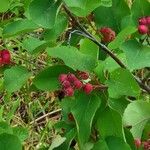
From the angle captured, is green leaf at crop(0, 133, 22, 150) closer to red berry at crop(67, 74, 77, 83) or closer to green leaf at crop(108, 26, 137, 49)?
red berry at crop(67, 74, 77, 83)

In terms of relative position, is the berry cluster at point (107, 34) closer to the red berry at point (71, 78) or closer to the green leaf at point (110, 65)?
the green leaf at point (110, 65)

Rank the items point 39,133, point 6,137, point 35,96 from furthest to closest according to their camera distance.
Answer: point 35,96
point 39,133
point 6,137

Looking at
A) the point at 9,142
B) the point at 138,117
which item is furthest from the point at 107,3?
the point at 9,142

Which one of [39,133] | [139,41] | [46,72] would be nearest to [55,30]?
[46,72]

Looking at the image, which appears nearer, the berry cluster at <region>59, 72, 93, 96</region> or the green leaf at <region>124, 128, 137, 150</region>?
the berry cluster at <region>59, 72, 93, 96</region>

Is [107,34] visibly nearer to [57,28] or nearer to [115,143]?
[57,28]

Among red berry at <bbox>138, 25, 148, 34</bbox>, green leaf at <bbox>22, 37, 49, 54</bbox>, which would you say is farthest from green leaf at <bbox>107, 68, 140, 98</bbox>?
green leaf at <bbox>22, 37, 49, 54</bbox>

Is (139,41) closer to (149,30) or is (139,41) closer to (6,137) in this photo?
(149,30)
